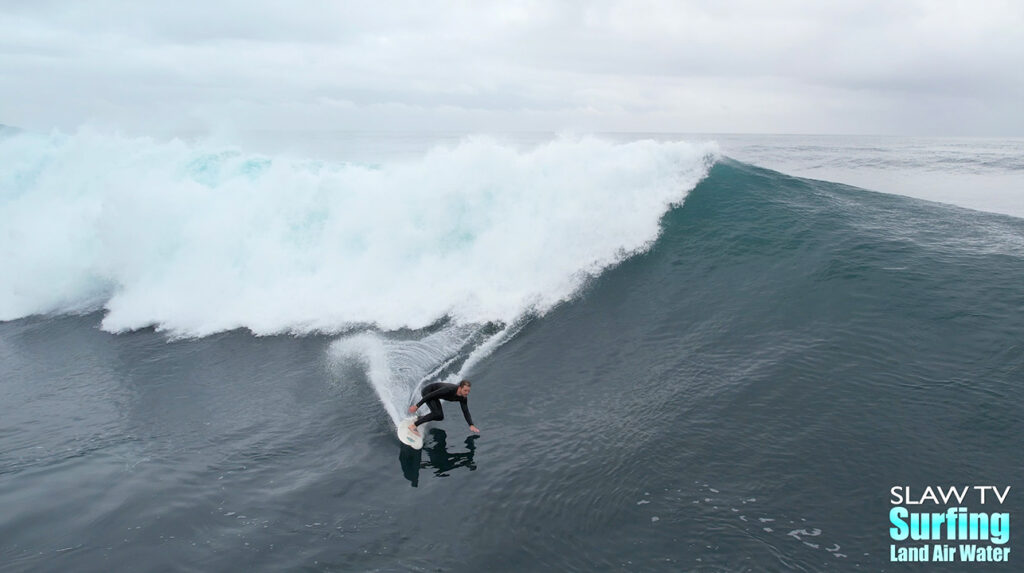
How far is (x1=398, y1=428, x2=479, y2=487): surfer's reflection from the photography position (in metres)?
8.45

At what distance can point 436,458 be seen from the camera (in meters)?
8.83

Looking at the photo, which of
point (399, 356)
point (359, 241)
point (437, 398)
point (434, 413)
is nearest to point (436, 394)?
point (437, 398)

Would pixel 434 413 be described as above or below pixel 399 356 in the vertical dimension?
below

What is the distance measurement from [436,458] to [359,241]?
33.6 ft

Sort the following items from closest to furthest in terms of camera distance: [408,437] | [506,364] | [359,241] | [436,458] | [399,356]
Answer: [436,458]
[408,437]
[506,364]
[399,356]
[359,241]

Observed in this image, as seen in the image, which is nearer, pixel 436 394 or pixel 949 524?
pixel 949 524

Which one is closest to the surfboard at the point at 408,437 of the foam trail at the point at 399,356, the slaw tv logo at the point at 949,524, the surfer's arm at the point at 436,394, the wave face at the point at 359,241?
the surfer's arm at the point at 436,394

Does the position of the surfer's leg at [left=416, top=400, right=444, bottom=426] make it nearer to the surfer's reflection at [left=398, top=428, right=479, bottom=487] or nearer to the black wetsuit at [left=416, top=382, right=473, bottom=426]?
the black wetsuit at [left=416, top=382, right=473, bottom=426]

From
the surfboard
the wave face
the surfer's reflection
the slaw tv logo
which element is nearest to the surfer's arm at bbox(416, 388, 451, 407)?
the surfboard

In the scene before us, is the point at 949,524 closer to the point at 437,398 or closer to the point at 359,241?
the point at 437,398

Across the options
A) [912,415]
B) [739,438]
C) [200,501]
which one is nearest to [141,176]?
[200,501]

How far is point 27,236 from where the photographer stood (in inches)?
861

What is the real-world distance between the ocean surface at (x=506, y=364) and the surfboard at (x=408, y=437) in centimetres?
14

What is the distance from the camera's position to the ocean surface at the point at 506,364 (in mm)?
7145
